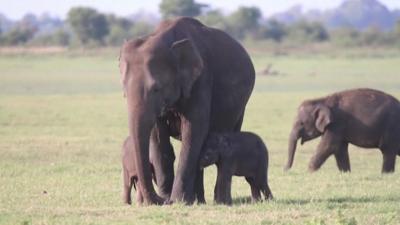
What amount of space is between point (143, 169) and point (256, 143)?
1.88 m

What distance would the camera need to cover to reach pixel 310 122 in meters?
19.5

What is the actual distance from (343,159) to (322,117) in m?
0.83

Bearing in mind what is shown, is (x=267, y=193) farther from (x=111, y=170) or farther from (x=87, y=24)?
(x=87, y=24)

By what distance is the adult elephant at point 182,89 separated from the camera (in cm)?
1147

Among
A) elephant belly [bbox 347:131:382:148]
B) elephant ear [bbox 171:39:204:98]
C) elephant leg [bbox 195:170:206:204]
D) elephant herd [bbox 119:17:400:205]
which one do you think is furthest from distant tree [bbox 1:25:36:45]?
elephant ear [bbox 171:39:204:98]

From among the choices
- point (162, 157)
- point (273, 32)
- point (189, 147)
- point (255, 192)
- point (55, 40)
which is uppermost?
point (189, 147)

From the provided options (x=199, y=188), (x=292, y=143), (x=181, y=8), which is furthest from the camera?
(x=181, y=8)

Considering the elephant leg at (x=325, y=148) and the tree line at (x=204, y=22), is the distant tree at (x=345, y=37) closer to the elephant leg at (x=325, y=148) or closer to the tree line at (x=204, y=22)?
the tree line at (x=204, y=22)

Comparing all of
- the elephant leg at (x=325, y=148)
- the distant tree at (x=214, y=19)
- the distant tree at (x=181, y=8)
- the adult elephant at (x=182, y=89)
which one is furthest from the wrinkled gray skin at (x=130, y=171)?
the distant tree at (x=214, y=19)

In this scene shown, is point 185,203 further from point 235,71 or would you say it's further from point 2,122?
point 2,122

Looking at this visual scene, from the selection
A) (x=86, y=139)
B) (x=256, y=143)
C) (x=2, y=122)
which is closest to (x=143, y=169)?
(x=256, y=143)

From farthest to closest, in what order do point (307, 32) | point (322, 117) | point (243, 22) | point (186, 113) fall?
point (243, 22)
point (307, 32)
point (322, 117)
point (186, 113)

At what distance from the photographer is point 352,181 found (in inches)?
630

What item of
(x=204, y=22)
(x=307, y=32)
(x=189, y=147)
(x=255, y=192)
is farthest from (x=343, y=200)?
(x=307, y=32)
